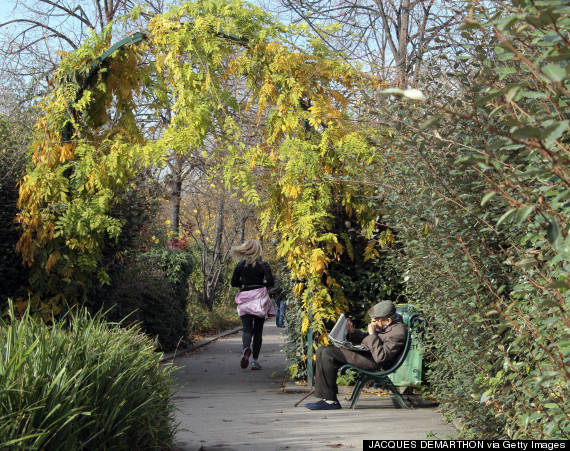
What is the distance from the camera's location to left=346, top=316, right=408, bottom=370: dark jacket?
7.26m

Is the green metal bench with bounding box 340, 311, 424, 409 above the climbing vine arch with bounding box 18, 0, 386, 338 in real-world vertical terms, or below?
below

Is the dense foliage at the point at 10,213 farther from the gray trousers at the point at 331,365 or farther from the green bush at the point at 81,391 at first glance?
the gray trousers at the point at 331,365

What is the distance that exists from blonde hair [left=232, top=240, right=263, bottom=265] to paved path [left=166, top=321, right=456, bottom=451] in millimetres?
1911

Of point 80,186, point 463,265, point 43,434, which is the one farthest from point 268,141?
point 43,434

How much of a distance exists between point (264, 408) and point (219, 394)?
1.25m

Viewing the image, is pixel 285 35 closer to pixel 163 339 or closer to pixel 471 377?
pixel 471 377

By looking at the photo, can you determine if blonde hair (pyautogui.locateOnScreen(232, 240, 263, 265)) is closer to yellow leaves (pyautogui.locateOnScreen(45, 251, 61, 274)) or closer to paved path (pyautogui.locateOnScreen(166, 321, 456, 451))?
paved path (pyautogui.locateOnScreen(166, 321, 456, 451))

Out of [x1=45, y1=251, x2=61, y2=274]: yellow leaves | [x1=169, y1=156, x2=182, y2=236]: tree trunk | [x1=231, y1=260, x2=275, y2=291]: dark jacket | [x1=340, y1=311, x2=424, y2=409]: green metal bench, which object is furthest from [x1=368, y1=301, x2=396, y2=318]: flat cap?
[x1=169, y1=156, x2=182, y2=236]: tree trunk

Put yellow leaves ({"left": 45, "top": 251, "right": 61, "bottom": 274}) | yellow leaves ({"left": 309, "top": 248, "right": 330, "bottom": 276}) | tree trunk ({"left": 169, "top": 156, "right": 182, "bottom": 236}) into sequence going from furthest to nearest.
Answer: tree trunk ({"left": 169, "top": 156, "right": 182, "bottom": 236}) → yellow leaves ({"left": 309, "top": 248, "right": 330, "bottom": 276}) → yellow leaves ({"left": 45, "top": 251, "right": 61, "bottom": 274})

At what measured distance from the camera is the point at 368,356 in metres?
7.57

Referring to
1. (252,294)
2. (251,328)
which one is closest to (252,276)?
(252,294)

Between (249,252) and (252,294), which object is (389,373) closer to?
(252,294)

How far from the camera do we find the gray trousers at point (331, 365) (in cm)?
729

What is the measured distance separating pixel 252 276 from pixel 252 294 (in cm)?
34
